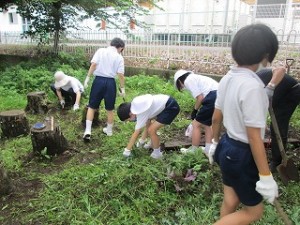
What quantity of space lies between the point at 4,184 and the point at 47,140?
104 centimetres

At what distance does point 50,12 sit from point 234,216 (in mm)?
10441

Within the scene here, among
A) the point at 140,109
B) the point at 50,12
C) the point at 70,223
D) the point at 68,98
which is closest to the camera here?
the point at 70,223

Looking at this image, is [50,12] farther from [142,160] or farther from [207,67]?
[142,160]

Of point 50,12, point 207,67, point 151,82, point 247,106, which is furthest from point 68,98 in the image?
point 247,106

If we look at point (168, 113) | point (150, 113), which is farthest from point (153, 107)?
point (168, 113)

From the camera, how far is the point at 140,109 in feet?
12.2

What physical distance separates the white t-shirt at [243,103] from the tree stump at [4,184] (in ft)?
8.25

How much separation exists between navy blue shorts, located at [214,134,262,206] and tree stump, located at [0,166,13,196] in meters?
2.42

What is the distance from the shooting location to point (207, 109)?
4000 mm

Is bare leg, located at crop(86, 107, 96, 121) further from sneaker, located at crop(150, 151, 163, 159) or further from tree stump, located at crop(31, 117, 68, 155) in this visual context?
sneaker, located at crop(150, 151, 163, 159)

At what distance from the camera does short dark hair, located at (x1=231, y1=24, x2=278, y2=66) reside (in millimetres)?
1757

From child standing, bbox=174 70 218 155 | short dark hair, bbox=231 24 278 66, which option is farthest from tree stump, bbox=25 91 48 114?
short dark hair, bbox=231 24 278 66

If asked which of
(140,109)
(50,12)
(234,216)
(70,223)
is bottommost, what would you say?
(70,223)

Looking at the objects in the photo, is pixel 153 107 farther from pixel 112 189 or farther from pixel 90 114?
pixel 90 114
